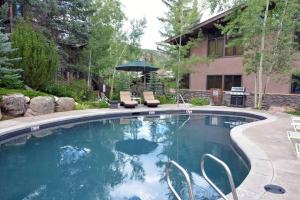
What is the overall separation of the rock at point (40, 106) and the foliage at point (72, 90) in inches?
87.6

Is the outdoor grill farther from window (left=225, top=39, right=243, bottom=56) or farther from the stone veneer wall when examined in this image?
window (left=225, top=39, right=243, bottom=56)

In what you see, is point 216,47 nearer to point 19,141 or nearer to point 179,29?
point 179,29

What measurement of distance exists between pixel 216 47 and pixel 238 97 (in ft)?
15.4

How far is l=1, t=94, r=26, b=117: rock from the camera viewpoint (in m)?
9.32

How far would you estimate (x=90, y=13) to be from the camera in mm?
16312

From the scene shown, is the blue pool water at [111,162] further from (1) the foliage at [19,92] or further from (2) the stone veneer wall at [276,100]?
(2) the stone veneer wall at [276,100]

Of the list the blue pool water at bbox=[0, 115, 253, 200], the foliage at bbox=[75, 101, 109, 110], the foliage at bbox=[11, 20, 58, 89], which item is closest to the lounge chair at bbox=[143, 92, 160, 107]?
the foliage at bbox=[75, 101, 109, 110]

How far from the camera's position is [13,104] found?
938 centimetres

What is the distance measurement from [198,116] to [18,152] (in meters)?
8.78

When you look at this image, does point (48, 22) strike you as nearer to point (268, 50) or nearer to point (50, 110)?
point (50, 110)

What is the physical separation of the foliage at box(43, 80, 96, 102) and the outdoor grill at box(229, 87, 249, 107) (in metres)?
8.23

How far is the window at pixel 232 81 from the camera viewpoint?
16417 mm

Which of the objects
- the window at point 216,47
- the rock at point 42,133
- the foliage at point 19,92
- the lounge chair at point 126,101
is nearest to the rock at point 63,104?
the foliage at point 19,92

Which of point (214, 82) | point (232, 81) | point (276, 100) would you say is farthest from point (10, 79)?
point (276, 100)
